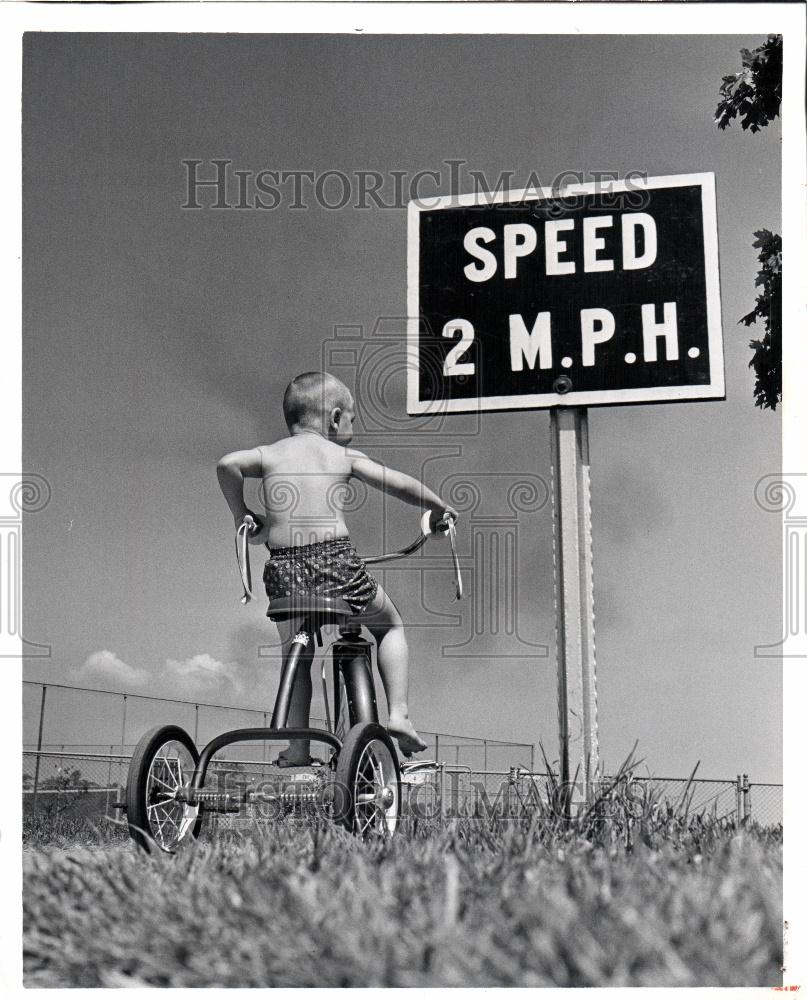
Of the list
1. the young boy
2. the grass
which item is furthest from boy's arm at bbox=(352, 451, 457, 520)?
the grass

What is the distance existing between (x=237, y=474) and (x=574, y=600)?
1.20 meters

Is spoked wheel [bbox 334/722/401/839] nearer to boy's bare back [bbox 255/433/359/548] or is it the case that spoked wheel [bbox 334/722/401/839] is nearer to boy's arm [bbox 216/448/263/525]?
boy's bare back [bbox 255/433/359/548]

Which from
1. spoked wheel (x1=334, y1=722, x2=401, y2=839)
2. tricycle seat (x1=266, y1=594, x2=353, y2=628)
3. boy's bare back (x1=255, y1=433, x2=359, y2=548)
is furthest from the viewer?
boy's bare back (x1=255, y1=433, x2=359, y2=548)

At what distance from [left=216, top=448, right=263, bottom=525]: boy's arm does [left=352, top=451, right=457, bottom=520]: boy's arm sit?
338 millimetres

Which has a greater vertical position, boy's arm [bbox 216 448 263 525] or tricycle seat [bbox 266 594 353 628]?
boy's arm [bbox 216 448 263 525]

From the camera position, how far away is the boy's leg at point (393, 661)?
12.5 ft

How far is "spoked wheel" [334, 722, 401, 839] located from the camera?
332 cm

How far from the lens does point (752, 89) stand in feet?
14.9

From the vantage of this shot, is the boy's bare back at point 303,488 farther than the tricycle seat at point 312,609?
Yes

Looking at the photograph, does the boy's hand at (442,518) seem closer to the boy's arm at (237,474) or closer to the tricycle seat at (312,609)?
the tricycle seat at (312,609)

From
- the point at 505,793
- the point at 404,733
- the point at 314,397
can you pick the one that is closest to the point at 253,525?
the point at 314,397

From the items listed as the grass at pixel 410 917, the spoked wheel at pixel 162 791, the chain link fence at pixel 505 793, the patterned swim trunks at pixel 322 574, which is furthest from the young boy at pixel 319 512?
the grass at pixel 410 917

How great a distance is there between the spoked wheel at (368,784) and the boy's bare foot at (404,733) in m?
0.15

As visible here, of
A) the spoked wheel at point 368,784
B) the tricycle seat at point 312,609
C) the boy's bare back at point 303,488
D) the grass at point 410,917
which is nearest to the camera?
the grass at point 410,917
